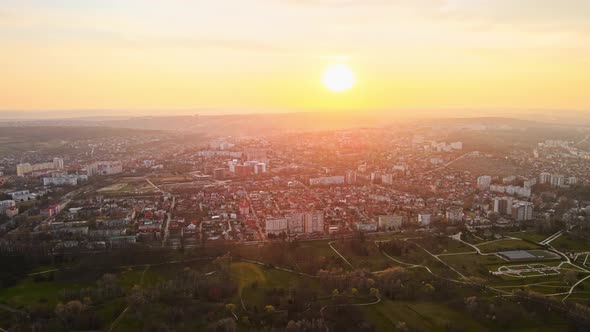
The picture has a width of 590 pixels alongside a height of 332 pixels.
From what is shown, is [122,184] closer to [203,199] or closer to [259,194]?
[203,199]

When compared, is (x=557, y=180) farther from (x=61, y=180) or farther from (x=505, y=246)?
(x=61, y=180)

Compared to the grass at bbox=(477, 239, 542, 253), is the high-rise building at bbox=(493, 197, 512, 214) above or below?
above

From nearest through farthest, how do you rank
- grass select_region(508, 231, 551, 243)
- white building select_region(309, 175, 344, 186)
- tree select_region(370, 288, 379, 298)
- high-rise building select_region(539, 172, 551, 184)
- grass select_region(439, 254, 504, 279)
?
tree select_region(370, 288, 379, 298)
grass select_region(439, 254, 504, 279)
grass select_region(508, 231, 551, 243)
high-rise building select_region(539, 172, 551, 184)
white building select_region(309, 175, 344, 186)

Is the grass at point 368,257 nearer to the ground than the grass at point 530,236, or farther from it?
farther from it

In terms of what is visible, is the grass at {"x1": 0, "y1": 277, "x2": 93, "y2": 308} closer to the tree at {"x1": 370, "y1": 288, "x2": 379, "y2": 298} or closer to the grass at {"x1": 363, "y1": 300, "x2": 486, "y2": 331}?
the tree at {"x1": 370, "y1": 288, "x2": 379, "y2": 298}

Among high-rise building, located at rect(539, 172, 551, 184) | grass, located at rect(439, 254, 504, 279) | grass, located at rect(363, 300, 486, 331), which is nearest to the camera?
grass, located at rect(363, 300, 486, 331)

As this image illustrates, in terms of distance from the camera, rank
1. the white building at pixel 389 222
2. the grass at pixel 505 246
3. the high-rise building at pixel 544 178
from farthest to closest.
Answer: the high-rise building at pixel 544 178, the white building at pixel 389 222, the grass at pixel 505 246

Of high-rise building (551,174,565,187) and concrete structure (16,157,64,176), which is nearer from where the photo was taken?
high-rise building (551,174,565,187)

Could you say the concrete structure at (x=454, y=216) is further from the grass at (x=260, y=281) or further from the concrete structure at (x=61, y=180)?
the concrete structure at (x=61, y=180)

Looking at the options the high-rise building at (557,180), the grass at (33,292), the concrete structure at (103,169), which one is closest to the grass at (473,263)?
the grass at (33,292)

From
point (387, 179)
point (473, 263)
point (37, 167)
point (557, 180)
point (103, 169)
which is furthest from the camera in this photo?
point (37, 167)

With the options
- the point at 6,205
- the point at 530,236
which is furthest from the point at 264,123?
the point at 530,236

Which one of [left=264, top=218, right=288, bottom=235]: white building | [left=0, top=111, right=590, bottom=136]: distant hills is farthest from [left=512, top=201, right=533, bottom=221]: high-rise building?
[left=0, top=111, right=590, bottom=136]: distant hills

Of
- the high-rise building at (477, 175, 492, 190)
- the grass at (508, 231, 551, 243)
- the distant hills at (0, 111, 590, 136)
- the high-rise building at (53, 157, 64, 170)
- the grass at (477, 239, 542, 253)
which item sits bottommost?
the grass at (477, 239, 542, 253)
